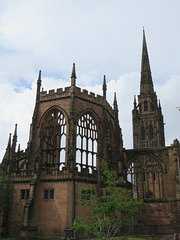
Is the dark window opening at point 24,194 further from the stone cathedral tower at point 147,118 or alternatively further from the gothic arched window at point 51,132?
the stone cathedral tower at point 147,118

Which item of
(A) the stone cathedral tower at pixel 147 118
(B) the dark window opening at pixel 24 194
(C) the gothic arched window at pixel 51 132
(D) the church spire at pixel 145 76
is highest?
(D) the church spire at pixel 145 76

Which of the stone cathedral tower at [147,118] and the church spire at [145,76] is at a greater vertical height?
the church spire at [145,76]

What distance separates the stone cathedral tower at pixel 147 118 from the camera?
209 ft

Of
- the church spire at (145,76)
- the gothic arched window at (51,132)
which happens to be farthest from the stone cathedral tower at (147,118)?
the gothic arched window at (51,132)

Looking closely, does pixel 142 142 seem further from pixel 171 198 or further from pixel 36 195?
pixel 36 195

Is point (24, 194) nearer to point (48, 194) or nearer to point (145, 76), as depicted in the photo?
point (48, 194)

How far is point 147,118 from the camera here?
6625 centimetres

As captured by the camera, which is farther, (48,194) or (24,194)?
(24,194)

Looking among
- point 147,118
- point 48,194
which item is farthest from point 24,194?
point 147,118

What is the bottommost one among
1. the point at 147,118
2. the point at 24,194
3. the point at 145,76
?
the point at 24,194

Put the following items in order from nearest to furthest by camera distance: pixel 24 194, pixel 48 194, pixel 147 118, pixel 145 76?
pixel 48 194 < pixel 24 194 < pixel 147 118 < pixel 145 76

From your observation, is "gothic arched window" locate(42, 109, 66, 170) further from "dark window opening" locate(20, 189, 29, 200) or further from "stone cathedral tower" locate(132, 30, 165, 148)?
"stone cathedral tower" locate(132, 30, 165, 148)

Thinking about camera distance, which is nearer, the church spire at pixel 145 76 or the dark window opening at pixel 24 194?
the dark window opening at pixel 24 194

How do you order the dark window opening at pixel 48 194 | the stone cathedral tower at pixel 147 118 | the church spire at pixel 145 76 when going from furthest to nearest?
1. the church spire at pixel 145 76
2. the stone cathedral tower at pixel 147 118
3. the dark window opening at pixel 48 194
